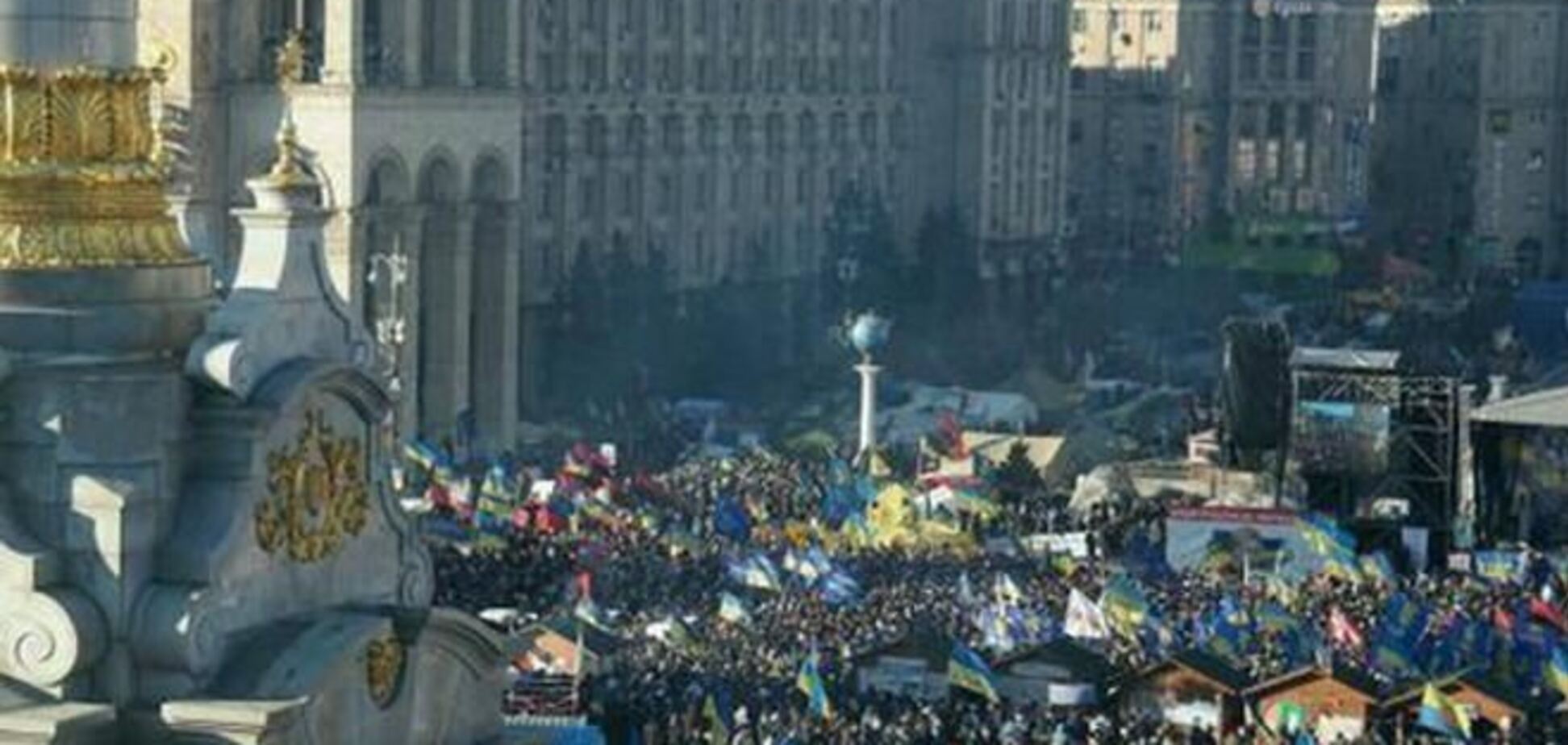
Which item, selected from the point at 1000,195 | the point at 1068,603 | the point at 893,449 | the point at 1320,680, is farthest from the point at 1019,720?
the point at 1000,195

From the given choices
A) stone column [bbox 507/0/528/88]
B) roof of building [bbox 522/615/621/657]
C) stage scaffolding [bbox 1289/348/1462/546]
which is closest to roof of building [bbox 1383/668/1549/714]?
roof of building [bbox 522/615/621/657]

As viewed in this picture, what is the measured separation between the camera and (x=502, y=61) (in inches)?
2414

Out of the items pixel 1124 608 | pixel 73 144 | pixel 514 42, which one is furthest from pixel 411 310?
pixel 73 144

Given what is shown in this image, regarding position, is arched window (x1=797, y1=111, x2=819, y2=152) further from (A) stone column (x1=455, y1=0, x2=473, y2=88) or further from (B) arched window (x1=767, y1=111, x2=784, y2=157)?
(A) stone column (x1=455, y1=0, x2=473, y2=88)

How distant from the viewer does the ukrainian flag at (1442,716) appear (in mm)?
33000

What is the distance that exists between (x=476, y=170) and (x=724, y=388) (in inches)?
726

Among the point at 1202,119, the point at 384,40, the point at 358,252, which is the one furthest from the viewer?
the point at 1202,119

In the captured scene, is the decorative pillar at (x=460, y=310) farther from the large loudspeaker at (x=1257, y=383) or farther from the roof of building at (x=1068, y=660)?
the roof of building at (x=1068, y=660)

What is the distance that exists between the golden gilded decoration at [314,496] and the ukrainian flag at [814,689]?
18.2 meters

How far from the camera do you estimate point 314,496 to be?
47.5 ft

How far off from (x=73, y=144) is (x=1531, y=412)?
143ft

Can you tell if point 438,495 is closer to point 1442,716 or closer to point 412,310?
point 412,310

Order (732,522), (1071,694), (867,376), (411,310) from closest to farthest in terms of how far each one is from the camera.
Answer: (1071,694) → (732,522) → (411,310) → (867,376)

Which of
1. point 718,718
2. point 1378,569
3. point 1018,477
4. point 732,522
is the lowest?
point 1018,477
